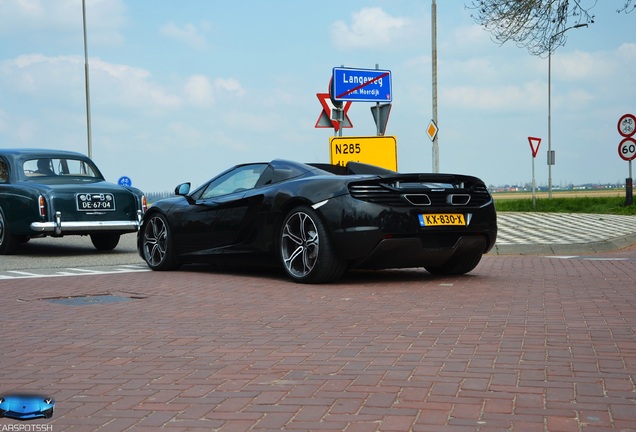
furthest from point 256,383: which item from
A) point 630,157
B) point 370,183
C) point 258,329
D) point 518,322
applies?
point 630,157

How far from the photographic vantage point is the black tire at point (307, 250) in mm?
9422

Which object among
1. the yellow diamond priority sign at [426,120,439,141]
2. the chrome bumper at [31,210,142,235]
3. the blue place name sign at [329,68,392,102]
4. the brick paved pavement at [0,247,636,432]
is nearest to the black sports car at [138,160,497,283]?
the brick paved pavement at [0,247,636,432]

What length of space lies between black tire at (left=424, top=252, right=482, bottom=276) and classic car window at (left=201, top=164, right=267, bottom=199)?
2.18 m

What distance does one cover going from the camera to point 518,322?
692 centimetres

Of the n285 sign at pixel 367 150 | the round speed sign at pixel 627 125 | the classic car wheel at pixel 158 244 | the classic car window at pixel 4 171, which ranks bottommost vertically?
the classic car wheel at pixel 158 244

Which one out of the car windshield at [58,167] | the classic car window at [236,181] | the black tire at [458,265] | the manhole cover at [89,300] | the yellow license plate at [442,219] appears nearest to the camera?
the manhole cover at [89,300]

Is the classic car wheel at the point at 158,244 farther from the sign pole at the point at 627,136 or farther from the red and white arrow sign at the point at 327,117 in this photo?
the sign pole at the point at 627,136

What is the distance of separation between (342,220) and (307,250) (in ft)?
2.03

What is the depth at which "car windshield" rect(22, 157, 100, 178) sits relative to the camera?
15938 millimetres

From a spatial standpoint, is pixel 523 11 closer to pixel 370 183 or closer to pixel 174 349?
pixel 370 183

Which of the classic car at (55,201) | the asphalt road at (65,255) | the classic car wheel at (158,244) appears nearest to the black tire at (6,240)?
the classic car at (55,201)

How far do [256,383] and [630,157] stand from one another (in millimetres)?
23030

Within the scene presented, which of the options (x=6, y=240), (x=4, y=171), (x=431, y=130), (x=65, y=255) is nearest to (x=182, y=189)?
(x=65, y=255)

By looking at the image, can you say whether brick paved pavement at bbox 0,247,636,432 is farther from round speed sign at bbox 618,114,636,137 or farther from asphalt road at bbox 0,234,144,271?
round speed sign at bbox 618,114,636,137
